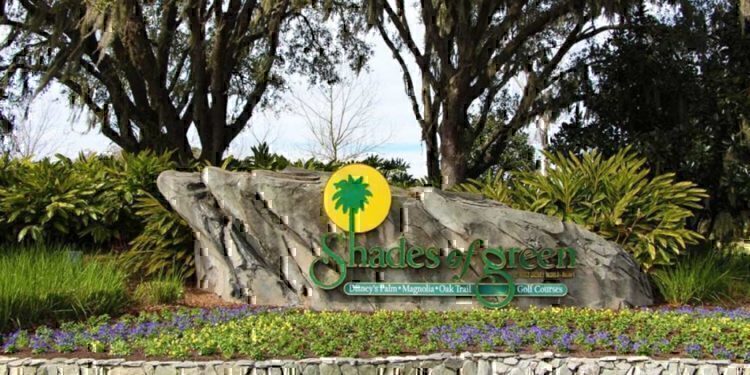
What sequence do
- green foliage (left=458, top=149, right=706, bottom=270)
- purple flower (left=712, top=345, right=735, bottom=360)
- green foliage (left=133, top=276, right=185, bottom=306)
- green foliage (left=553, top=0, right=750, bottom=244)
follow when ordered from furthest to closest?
green foliage (left=553, top=0, right=750, bottom=244)
green foliage (left=458, top=149, right=706, bottom=270)
green foliage (left=133, top=276, right=185, bottom=306)
purple flower (left=712, top=345, right=735, bottom=360)

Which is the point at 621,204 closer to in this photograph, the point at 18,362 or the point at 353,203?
the point at 353,203

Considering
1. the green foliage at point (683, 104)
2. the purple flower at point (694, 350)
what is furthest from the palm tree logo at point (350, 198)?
the green foliage at point (683, 104)

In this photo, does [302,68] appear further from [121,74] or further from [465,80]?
[465,80]

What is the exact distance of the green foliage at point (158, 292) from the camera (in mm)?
8391

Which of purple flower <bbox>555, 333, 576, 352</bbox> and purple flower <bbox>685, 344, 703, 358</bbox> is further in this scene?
purple flower <bbox>555, 333, 576, 352</bbox>

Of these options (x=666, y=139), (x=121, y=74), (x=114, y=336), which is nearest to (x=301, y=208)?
(x=114, y=336)

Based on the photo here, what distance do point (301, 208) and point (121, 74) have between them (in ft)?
33.1

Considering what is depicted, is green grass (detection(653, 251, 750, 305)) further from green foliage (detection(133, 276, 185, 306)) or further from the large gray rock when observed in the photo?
green foliage (detection(133, 276, 185, 306))

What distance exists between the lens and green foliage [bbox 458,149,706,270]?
29.7 feet

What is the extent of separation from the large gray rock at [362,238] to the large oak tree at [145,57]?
4.98 metres

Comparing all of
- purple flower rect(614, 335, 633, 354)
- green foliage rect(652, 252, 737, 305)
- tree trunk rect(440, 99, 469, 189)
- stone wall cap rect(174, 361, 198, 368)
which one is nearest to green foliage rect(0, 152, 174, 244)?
stone wall cap rect(174, 361, 198, 368)

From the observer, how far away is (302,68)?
19.9 meters

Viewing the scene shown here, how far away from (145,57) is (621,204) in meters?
10.1

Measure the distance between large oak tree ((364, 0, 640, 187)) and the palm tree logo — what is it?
17.6 ft
